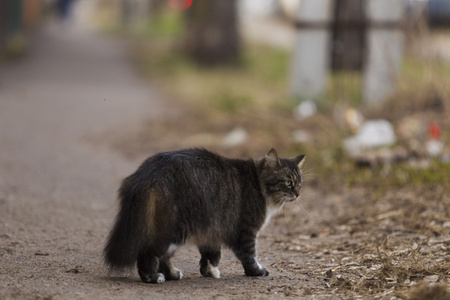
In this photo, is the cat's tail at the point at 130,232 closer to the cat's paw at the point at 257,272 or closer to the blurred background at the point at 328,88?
the cat's paw at the point at 257,272

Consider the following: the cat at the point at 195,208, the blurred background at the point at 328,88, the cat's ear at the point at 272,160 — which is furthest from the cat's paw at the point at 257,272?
the blurred background at the point at 328,88

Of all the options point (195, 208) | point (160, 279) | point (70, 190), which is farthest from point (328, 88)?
point (160, 279)

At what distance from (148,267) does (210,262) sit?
0.55 meters

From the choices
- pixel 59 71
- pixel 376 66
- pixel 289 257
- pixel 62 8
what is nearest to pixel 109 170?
pixel 289 257

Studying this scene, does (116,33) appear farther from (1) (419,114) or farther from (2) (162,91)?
(1) (419,114)

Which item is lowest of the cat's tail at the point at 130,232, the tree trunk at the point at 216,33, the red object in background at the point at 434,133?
the cat's tail at the point at 130,232

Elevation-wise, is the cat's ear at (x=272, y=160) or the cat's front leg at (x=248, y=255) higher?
the cat's ear at (x=272, y=160)

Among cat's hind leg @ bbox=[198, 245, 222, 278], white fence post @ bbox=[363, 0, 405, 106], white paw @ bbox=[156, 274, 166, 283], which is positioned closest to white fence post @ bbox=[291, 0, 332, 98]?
white fence post @ bbox=[363, 0, 405, 106]

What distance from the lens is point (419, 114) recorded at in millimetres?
8945

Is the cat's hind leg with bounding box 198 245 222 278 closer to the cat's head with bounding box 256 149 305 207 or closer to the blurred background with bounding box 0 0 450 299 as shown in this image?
the cat's head with bounding box 256 149 305 207

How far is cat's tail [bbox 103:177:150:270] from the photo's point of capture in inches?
159

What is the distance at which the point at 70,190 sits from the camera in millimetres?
6801

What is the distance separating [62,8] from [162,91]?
19.9 meters

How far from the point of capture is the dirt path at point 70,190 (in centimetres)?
409
